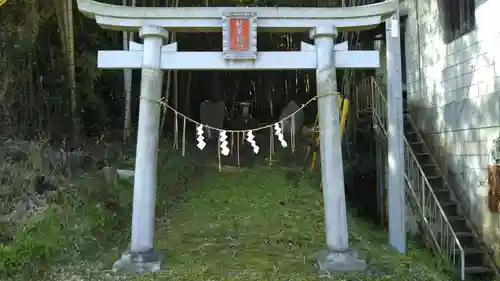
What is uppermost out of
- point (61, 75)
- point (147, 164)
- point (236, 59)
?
point (61, 75)

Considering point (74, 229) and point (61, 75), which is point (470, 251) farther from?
point (61, 75)

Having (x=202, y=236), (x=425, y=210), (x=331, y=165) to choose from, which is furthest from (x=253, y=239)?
(x=425, y=210)

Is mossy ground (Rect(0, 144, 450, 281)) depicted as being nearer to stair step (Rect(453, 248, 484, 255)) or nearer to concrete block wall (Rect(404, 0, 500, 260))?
stair step (Rect(453, 248, 484, 255))

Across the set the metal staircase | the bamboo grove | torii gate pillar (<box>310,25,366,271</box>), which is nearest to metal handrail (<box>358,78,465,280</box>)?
the metal staircase

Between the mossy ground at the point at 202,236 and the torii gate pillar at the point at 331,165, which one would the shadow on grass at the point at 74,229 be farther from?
the torii gate pillar at the point at 331,165

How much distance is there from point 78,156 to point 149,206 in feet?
9.86

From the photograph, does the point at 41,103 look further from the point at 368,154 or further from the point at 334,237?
the point at 368,154

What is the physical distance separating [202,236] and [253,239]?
73cm

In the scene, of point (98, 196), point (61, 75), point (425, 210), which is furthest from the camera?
point (61, 75)

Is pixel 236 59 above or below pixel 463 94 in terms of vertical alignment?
above

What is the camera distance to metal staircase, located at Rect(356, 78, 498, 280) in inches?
265

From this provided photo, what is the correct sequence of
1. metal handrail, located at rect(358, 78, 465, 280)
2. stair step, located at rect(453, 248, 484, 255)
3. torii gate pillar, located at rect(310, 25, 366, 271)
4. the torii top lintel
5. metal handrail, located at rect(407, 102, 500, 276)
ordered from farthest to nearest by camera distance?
Result: stair step, located at rect(453, 248, 484, 255), metal handrail, located at rect(407, 102, 500, 276), metal handrail, located at rect(358, 78, 465, 280), the torii top lintel, torii gate pillar, located at rect(310, 25, 366, 271)

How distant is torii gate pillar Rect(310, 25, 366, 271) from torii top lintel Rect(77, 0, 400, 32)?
18 cm

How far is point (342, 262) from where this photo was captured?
5.46 metres
